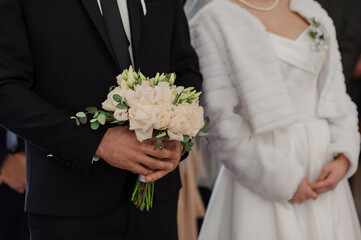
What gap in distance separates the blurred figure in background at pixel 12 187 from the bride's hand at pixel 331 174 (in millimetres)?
1411

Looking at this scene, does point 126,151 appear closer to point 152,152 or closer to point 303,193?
point 152,152

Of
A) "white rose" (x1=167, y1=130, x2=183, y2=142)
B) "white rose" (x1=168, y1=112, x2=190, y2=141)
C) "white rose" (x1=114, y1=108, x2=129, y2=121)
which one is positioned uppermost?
"white rose" (x1=114, y1=108, x2=129, y2=121)

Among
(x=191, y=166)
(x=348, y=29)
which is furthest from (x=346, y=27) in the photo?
(x=191, y=166)

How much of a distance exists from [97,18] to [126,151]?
47 centimetres

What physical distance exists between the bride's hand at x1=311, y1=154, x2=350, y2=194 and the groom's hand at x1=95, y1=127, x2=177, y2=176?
955 mm

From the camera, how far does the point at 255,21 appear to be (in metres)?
2.12

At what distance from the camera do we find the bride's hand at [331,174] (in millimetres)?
2137

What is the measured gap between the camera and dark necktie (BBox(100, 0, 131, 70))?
162cm

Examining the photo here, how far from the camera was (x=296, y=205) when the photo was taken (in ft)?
7.09

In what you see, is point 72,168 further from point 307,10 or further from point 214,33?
point 307,10

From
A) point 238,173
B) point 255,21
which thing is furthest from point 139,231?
point 255,21

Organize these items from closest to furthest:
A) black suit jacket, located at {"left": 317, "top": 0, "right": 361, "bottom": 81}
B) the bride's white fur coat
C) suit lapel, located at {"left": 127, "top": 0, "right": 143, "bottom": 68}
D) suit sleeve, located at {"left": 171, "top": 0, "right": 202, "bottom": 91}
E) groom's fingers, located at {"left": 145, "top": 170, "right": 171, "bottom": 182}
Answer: groom's fingers, located at {"left": 145, "top": 170, "right": 171, "bottom": 182}, suit lapel, located at {"left": 127, "top": 0, "right": 143, "bottom": 68}, suit sleeve, located at {"left": 171, "top": 0, "right": 202, "bottom": 91}, the bride's white fur coat, black suit jacket, located at {"left": 317, "top": 0, "right": 361, "bottom": 81}

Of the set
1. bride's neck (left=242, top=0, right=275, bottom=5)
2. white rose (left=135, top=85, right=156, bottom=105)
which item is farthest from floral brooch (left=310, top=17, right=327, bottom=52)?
white rose (left=135, top=85, right=156, bottom=105)

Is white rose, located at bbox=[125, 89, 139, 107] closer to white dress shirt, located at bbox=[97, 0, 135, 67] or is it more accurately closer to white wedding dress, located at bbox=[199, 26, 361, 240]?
white dress shirt, located at bbox=[97, 0, 135, 67]
